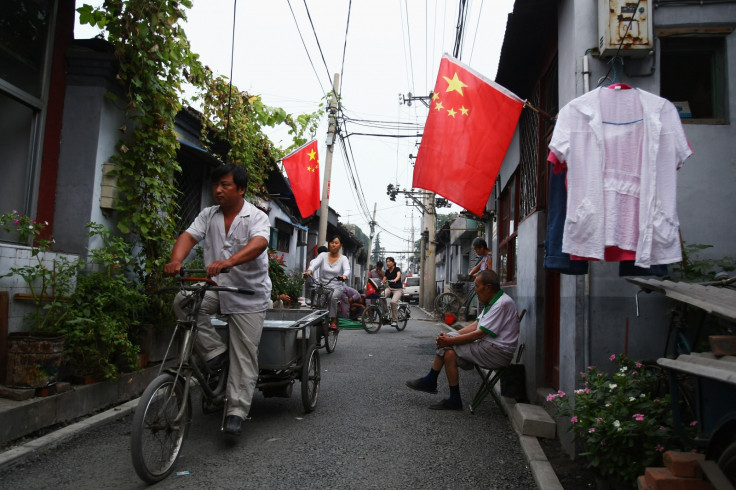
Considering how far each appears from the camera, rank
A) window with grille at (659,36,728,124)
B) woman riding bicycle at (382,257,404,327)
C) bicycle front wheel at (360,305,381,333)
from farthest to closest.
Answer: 1. woman riding bicycle at (382,257,404,327)
2. bicycle front wheel at (360,305,381,333)
3. window with grille at (659,36,728,124)

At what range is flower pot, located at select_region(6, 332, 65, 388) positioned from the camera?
4141 millimetres

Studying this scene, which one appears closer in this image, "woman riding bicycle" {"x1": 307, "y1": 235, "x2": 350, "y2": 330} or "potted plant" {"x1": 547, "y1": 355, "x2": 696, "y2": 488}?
"potted plant" {"x1": 547, "y1": 355, "x2": 696, "y2": 488}

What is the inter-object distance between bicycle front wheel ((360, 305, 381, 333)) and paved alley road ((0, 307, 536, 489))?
6.48 metres

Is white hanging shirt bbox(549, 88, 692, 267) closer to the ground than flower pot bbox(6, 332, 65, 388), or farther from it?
farther from it

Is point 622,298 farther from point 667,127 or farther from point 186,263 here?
point 186,263

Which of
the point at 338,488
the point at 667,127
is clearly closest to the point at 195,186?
the point at 338,488

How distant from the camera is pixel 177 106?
20.3ft

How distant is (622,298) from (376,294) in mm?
9760

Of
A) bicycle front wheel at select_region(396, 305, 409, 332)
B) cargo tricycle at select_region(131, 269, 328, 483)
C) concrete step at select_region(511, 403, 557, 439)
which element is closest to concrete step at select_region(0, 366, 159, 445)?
cargo tricycle at select_region(131, 269, 328, 483)

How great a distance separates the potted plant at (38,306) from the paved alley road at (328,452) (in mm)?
651

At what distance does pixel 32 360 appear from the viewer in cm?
416

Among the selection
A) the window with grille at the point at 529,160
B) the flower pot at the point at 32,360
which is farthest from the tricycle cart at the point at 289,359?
the window with grille at the point at 529,160

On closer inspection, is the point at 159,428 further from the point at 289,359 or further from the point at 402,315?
the point at 402,315

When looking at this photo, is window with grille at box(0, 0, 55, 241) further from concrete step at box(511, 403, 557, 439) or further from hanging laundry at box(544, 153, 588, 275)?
concrete step at box(511, 403, 557, 439)
